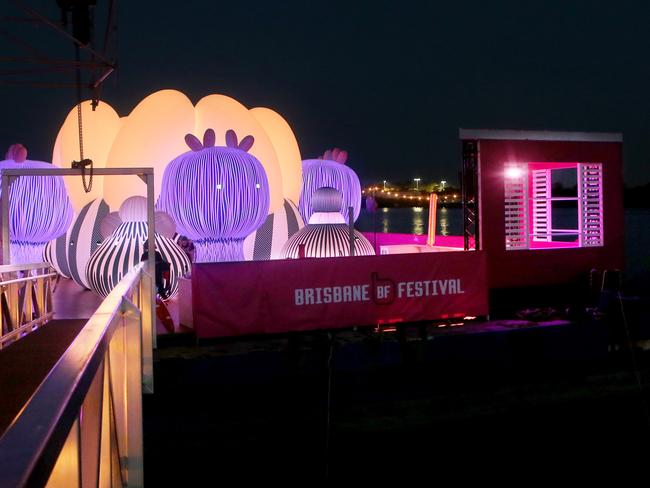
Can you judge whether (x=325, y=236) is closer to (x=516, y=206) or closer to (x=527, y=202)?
(x=516, y=206)

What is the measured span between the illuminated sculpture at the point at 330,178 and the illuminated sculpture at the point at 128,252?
6.64 metres

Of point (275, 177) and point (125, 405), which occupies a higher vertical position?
point (275, 177)

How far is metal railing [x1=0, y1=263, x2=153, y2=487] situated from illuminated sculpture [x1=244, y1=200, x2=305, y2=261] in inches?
531

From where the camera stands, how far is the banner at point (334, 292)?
10.2 meters

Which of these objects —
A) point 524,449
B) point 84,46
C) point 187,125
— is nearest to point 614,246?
point 524,449

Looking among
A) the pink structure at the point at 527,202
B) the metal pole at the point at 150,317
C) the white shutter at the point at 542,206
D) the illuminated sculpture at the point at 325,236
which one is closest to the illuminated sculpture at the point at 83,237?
the illuminated sculpture at the point at 325,236

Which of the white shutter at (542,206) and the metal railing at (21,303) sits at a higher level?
the white shutter at (542,206)

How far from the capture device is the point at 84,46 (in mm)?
8766

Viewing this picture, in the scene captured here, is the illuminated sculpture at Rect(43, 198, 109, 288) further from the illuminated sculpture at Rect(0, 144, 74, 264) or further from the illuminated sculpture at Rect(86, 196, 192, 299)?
the illuminated sculpture at Rect(86, 196, 192, 299)

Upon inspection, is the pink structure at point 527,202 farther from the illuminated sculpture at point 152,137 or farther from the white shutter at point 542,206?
the illuminated sculpture at point 152,137

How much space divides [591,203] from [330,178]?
7847 millimetres

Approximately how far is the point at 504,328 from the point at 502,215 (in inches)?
123

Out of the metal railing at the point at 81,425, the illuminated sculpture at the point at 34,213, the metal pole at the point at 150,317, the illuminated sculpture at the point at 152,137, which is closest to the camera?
the metal railing at the point at 81,425

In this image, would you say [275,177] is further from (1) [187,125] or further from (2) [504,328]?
(2) [504,328]
